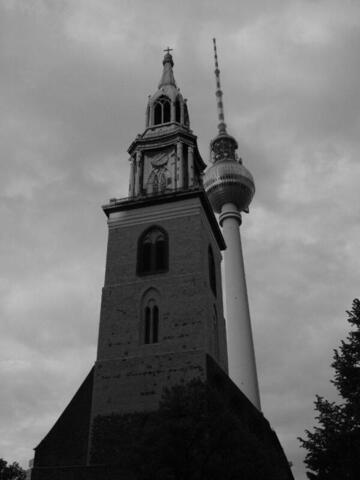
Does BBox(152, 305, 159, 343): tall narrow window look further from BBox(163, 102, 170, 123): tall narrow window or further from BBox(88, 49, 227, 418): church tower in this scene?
BBox(163, 102, 170, 123): tall narrow window

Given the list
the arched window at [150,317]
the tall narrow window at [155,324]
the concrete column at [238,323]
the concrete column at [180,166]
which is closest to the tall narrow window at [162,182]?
the concrete column at [180,166]

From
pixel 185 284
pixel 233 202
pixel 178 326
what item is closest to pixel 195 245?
pixel 185 284

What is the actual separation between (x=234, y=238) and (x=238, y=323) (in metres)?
11.8

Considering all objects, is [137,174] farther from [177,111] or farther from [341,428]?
[341,428]

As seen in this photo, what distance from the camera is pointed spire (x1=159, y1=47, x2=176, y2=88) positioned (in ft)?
142

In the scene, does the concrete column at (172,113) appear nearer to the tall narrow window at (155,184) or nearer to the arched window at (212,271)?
the tall narrow window at (155,184)

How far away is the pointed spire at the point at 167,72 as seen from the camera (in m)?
43.3

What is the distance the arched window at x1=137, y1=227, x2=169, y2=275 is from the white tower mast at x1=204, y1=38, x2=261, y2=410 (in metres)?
27.6

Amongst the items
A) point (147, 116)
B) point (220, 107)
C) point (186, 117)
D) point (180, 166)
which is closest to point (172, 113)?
point (186, 117)

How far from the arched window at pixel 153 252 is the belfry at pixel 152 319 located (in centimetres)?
6

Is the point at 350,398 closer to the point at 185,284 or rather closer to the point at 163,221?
the point at 185,284

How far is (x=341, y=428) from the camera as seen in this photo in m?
24.3

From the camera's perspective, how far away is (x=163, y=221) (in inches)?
1280

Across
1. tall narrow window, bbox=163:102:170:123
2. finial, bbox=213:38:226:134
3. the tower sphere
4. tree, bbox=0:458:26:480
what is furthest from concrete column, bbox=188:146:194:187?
finial, bbox=213:38:226:134
